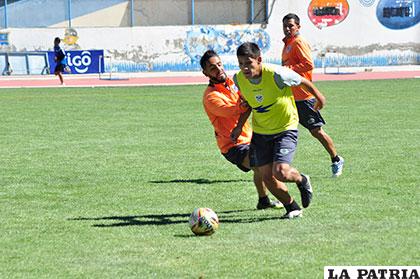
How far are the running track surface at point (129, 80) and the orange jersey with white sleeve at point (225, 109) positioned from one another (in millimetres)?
24359

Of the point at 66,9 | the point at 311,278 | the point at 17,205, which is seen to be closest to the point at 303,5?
the point at 66,9

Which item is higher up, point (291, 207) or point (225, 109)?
point (225, 109)

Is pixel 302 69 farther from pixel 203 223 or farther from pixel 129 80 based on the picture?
pixel 129 80

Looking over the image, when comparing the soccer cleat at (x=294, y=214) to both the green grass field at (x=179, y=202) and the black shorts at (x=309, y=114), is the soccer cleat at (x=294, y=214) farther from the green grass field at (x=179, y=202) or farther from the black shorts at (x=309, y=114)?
the black shorts at (x=309, y=114)

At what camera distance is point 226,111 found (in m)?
9.75

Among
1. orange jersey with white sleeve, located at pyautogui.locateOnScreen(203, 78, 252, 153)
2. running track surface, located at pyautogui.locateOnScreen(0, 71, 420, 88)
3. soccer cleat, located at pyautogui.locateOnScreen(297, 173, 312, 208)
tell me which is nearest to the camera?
soccer cleat, located at pyautogui.locateOnScreen(297, 173, 312, 208)

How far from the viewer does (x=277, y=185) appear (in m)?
9.27

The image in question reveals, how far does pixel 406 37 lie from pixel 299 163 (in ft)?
113

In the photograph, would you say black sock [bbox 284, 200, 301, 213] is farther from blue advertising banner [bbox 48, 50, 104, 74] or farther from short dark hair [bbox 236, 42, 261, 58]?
blue advertising banner [bbox 48, 50, 104, 74]

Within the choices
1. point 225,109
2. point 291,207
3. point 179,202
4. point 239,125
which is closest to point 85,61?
point 179,202

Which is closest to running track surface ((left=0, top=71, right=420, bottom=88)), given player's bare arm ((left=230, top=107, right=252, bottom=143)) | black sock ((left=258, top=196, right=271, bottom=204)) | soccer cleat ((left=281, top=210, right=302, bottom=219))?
Answer: black sock ((left=258, top=196, right=271, bottom=204))

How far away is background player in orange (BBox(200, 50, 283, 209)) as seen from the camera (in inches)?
380

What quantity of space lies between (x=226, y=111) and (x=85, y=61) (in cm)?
3275

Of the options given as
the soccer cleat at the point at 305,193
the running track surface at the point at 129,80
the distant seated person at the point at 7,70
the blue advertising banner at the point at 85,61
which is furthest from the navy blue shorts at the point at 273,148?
the distant seated person at the point at 7,70
